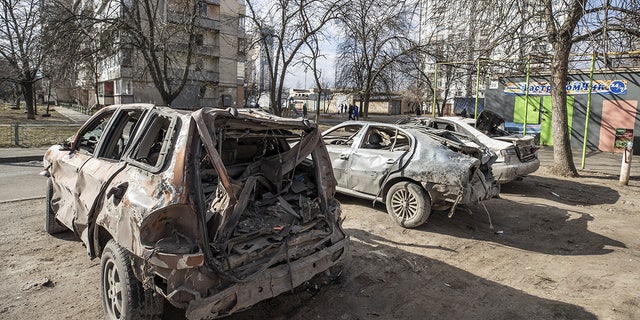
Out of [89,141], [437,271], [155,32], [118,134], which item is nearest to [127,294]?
[118,134]

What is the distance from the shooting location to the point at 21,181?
8609mm

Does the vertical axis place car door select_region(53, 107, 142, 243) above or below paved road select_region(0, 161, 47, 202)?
above

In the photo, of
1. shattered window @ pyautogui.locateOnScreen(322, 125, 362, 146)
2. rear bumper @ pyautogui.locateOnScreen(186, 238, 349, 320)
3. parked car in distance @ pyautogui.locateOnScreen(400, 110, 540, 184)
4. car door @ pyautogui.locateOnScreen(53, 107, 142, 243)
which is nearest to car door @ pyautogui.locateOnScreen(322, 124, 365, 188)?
shattered window @ pyautogui.locateOnScreen(322, 125, 362, 146)

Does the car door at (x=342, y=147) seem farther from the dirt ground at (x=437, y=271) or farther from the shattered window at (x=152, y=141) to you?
the shattered window at (x=152, y=141)

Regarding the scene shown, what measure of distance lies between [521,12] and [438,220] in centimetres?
630

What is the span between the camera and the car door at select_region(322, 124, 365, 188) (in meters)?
6.93

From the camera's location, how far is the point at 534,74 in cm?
1767

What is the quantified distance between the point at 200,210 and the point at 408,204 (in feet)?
12.8

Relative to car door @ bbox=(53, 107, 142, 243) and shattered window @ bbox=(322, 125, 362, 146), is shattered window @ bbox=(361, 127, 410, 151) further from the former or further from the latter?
car door @ bbox=(53, 107, 142, 243)

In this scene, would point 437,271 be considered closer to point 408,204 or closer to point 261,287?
point 408,204

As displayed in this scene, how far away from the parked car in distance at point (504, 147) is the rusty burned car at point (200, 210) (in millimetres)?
5353

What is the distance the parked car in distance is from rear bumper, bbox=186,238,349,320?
5.55 metres

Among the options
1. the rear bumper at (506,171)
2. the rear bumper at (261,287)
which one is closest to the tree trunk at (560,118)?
the rear bumper at (506,171)

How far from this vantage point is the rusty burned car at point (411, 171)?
5.73 m
